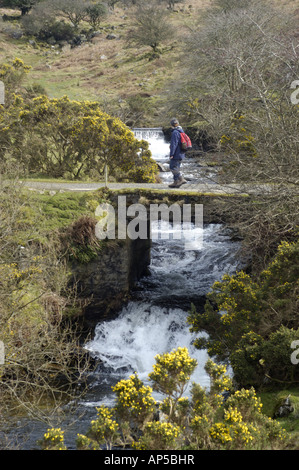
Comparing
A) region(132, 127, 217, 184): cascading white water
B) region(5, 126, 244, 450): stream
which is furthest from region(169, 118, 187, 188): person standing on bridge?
region(132, 127, 217, 184): cascading white water

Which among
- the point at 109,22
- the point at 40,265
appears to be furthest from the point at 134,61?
the point at 40,265

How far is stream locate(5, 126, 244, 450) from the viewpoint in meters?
8.95

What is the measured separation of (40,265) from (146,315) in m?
3.93

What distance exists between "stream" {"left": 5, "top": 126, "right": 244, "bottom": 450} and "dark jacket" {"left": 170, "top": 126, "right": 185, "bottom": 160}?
2.12 m

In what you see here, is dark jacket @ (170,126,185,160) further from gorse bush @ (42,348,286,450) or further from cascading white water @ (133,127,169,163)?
cascading white water @ (133,127,169,163)

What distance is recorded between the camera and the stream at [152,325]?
8945 millimetres

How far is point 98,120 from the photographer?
1500cm

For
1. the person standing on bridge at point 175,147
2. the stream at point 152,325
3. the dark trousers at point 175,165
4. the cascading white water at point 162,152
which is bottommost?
the stream at point 152,325

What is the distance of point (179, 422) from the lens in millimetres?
5328

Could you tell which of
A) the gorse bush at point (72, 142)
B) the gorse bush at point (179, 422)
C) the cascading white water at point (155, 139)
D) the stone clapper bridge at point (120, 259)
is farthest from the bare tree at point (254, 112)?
the gorse bush at point (179, 422)

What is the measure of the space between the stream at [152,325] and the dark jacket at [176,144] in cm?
212

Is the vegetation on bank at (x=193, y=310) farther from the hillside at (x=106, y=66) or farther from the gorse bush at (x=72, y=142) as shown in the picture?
the hillside at (x=106, y=66)

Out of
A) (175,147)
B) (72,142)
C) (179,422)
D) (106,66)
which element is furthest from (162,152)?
(179,422)

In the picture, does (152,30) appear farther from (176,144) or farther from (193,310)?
(193,310)
